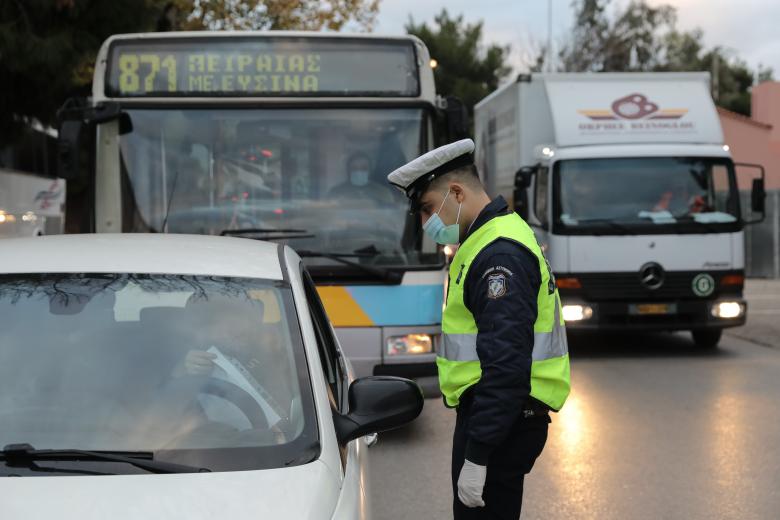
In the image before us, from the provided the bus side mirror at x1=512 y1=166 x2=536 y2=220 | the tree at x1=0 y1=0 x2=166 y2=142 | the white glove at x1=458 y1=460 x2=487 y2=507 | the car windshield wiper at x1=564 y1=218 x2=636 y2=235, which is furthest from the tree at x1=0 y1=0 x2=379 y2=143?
the white glove at x1=458 y1=460 x2=487 y2=507

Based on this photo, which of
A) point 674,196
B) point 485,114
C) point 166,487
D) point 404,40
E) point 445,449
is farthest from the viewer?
A: point 485,114

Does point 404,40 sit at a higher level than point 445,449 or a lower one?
higher

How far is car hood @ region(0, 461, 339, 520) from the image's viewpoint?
2.64m

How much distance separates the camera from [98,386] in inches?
130

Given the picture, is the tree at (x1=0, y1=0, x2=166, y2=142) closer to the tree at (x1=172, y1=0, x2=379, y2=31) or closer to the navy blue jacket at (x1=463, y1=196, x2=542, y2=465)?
the tree at (x1=172, y1=0, x2=379, y2=31)

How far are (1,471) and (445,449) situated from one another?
5190 millimetres

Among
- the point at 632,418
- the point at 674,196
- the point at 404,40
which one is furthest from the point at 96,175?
the point at 674,196

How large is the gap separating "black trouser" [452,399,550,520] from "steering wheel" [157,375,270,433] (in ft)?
2.33

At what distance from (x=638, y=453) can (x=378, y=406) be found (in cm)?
449

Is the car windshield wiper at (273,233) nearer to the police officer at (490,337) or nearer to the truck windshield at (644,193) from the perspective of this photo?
the police officer at (490,337)

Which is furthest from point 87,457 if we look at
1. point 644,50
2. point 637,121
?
point 644,50

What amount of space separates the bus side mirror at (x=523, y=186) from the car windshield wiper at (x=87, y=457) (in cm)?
1036

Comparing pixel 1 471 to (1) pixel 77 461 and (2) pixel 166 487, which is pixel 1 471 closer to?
(1) pixel 77 461

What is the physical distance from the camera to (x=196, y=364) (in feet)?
11.3
